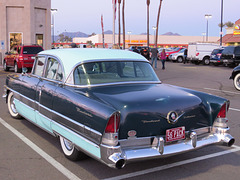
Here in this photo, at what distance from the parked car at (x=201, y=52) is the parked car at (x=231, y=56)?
194 inches

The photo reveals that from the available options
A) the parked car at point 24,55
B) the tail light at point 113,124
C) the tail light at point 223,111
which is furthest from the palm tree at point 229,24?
the tail light at point 113,124

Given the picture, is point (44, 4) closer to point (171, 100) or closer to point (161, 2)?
point (161, 2)

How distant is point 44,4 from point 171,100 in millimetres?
30230

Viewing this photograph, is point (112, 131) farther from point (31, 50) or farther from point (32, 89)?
point (31, 50)

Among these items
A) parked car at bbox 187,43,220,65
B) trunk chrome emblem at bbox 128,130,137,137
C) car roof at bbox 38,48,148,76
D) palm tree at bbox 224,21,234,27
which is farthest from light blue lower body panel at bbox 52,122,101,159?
palm tree at bbox 224,21,234,27

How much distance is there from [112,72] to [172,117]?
1496mm

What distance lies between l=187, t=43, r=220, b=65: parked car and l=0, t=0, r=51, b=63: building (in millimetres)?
15600

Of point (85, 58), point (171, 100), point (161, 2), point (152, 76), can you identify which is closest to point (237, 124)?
point (152, 76)

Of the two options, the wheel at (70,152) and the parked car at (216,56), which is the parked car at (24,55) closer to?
the wheel at (70,152)

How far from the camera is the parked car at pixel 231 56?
25.1 metres

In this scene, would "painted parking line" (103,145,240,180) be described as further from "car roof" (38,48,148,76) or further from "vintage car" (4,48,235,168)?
"car roof" (38,48,148,76)

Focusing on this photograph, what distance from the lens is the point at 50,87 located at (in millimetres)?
5164

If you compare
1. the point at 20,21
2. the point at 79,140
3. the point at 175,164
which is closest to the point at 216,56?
the point at 20,21

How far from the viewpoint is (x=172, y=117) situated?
413 centimetres
